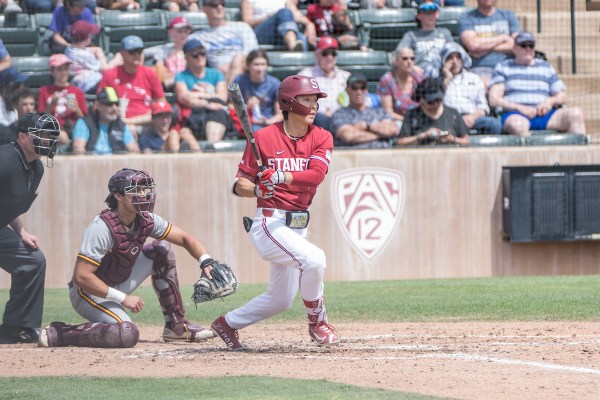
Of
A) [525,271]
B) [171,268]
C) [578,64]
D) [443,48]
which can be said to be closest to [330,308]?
[171,268]

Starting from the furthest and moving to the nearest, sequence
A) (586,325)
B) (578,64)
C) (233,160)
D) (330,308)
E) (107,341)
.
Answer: (578,64), (233,160), (330,308), (586,325), (107,341)

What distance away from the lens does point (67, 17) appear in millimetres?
13844

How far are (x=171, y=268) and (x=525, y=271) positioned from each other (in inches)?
247

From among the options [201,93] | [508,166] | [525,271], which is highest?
[201,93]

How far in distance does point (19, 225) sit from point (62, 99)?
4503mm

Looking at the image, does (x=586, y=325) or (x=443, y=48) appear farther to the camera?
(x=443, y=48)

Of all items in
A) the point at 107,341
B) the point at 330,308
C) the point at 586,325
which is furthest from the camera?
the point at 330,308

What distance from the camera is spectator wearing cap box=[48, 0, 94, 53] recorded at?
1366 cm

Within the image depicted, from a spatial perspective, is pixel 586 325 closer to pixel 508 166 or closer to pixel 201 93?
pixel 508 166

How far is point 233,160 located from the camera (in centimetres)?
1297

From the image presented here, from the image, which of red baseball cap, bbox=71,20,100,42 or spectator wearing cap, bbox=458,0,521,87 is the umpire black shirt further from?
spectator wearing cap, bbox=458,0,521,87

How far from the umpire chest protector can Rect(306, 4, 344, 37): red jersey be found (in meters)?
7.26

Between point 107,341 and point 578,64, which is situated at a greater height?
point 578,64

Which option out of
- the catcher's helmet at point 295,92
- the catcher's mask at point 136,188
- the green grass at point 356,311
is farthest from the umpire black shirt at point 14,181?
the catcher's helmet at point 295,92
